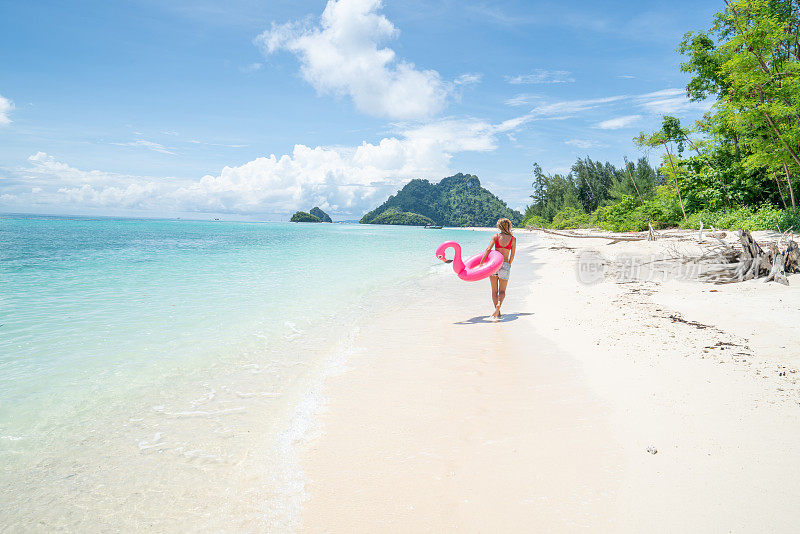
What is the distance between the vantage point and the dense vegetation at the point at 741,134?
1789cm

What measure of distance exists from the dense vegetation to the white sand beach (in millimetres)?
16940

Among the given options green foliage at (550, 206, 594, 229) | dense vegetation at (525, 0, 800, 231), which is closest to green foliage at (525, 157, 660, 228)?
green foliage at (550, 206, 594, 229)

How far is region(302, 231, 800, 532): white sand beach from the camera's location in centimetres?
258

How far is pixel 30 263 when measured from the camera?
1975 cm

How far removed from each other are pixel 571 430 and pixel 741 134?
2854 cm

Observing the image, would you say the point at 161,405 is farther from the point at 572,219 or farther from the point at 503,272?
the point at 572,219

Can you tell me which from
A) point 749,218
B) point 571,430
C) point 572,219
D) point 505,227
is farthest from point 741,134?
point 572,219

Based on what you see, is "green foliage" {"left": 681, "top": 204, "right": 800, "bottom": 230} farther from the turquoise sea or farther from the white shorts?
the turquoise sea

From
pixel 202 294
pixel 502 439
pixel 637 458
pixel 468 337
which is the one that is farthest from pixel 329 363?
pixel 202 294

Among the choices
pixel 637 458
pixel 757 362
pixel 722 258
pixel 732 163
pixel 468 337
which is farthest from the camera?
pixel 732 163

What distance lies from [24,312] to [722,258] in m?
17.6

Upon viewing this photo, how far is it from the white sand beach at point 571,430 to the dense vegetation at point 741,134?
55.6 feet

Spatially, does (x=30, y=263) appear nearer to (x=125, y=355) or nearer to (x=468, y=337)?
(x=125, y=355)

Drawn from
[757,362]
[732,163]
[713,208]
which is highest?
[732,163]
